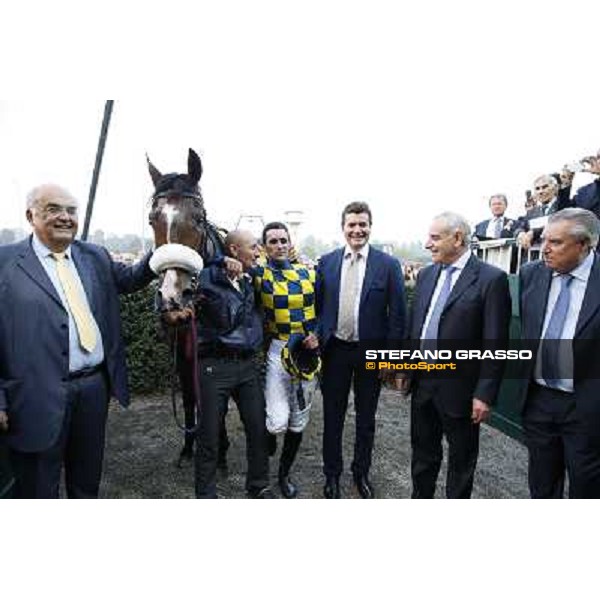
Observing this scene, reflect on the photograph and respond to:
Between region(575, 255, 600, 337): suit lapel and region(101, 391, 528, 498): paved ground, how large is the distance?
0.89 m

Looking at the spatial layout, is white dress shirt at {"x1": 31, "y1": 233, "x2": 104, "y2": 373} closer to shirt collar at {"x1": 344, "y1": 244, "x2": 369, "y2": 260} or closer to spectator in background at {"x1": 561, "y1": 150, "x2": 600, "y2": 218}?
shirt collar at {"x1": 344, "y1": 244, "x2": 369, "y2": 260}

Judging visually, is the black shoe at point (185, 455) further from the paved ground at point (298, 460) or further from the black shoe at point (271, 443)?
the black shoe at point (271, 443)

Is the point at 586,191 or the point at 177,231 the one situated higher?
the point at 586,191

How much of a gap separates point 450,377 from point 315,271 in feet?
2.17

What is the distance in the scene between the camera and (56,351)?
4.49ft

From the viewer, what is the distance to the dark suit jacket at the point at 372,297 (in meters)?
1.80

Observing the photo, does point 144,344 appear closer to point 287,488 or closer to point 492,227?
point 287,488

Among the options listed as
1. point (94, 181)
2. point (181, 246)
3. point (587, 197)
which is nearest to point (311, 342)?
point (181, 246)

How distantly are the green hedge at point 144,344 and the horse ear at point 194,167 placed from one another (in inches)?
27.4

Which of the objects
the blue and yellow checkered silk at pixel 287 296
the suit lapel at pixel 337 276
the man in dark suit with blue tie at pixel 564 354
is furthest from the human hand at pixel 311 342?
the man in dark suit with blue tie at pixel 564 354

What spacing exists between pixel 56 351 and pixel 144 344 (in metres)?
1.04

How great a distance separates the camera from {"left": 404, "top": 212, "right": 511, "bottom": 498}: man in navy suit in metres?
1.54
